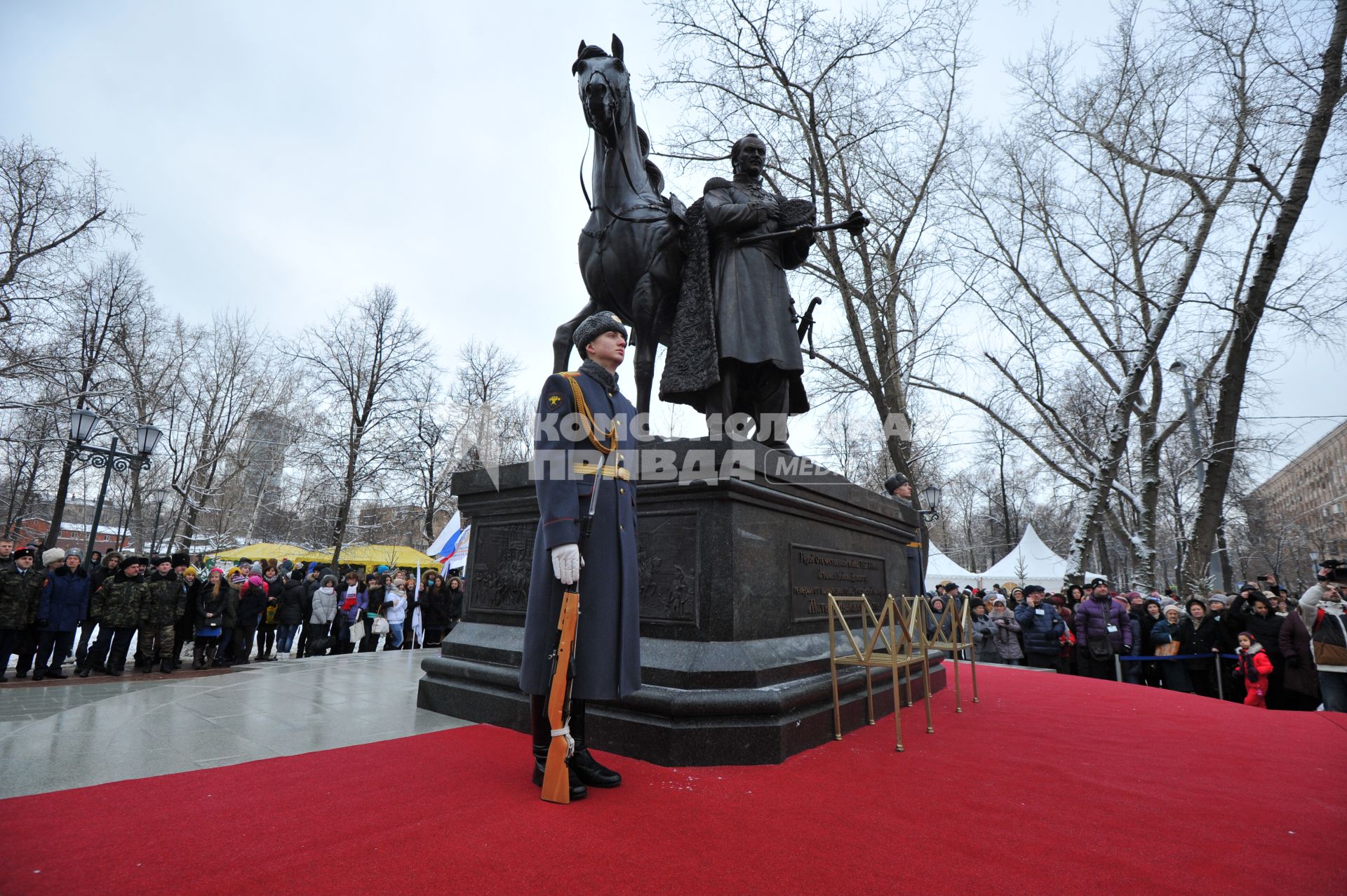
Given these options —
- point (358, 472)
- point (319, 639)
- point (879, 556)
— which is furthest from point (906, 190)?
point (358, 472)

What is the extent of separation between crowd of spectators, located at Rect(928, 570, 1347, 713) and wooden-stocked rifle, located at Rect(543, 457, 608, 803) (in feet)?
13.1

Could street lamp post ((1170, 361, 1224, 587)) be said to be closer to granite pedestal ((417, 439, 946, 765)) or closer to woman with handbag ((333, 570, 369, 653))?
granite pedestal ((417, 439, 946, 765))

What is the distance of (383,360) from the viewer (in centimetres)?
2561

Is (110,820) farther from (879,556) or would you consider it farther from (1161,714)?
(1161,714)

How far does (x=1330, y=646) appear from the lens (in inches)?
306

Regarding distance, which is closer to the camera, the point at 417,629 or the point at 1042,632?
the point at 1042,632

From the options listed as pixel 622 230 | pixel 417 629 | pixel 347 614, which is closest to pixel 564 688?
pixel 622 230

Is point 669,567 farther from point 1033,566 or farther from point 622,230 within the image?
point 1033,566

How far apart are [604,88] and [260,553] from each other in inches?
888

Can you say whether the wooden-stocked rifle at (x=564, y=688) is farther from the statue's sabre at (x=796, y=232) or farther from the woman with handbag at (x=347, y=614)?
the woman with handbag at (x=347, y=614)

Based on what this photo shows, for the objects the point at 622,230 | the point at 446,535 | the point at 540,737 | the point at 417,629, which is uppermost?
the point at 622,230

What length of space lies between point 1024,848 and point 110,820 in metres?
3.36

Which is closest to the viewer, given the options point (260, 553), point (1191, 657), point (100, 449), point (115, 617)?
point (115, 617)

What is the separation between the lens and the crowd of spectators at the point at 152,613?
8.14 meters
